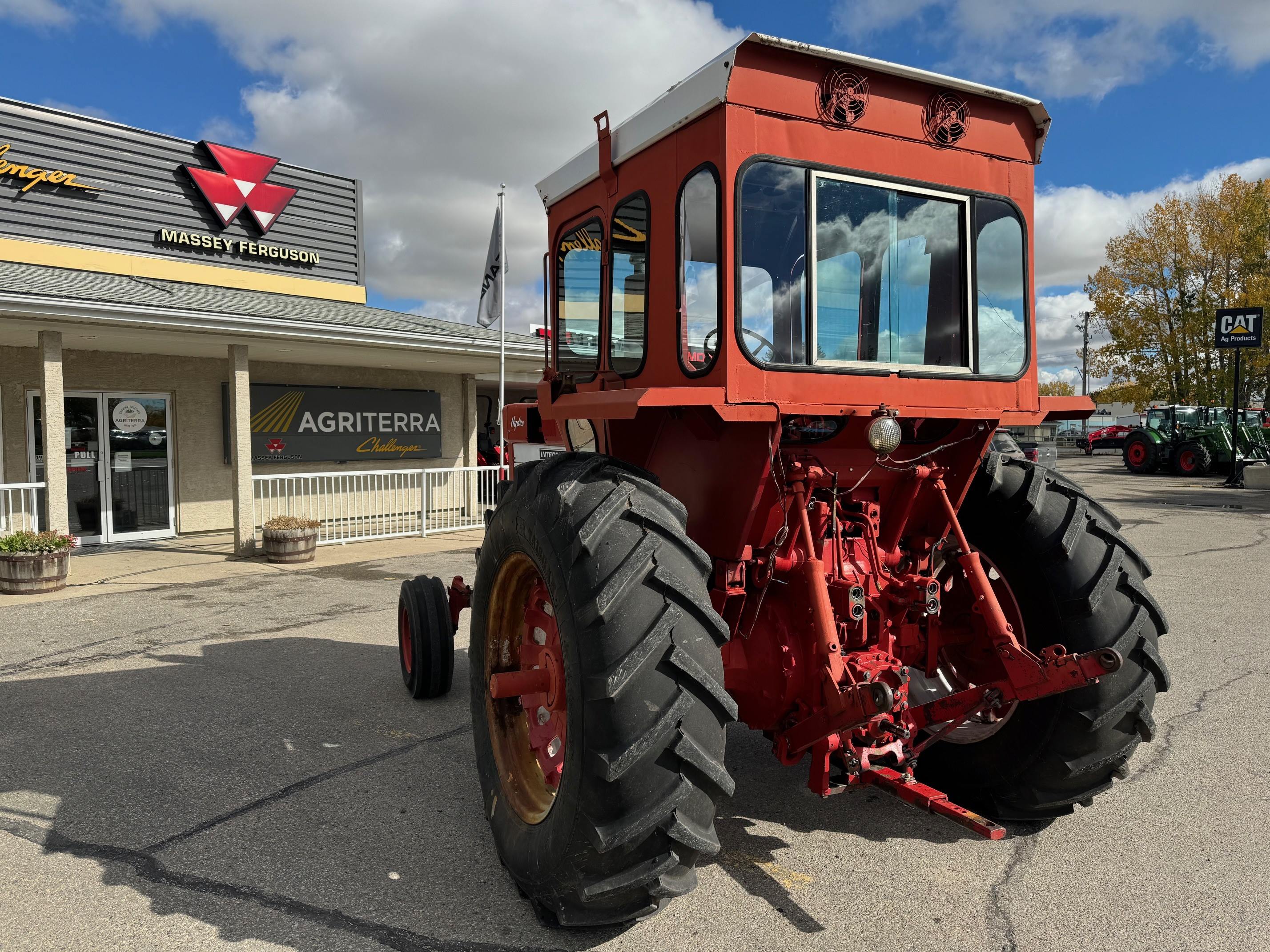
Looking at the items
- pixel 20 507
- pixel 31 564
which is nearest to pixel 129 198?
pixel 20 507

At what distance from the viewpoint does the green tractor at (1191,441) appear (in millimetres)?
24172

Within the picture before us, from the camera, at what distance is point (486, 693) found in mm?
3320

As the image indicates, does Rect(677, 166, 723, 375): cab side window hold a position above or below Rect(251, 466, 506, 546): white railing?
above

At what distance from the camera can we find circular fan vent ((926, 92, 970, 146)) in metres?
3.00

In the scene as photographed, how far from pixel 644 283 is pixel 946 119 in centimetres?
123

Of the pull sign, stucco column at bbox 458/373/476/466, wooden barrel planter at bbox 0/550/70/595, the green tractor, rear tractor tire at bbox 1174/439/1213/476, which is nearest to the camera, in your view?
wooden barrel planter at bbox 0/550/70/595

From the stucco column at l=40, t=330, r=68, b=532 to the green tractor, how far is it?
26.0m

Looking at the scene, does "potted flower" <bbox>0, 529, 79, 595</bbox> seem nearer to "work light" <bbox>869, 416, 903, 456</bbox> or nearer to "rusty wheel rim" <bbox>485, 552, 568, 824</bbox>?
"rusty wheel rim" <bbox>485, 552, 568, 824</bbox>

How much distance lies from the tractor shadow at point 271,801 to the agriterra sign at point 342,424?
7.76 m

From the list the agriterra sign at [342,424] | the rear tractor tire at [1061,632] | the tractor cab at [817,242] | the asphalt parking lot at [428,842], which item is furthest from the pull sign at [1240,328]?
the tractor cab at [817,242]

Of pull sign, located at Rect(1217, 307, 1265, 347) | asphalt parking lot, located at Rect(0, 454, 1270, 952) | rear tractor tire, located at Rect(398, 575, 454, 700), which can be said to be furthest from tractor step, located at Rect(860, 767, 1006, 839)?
pull sign, located at Rect(1217, 307, 1265, 347)

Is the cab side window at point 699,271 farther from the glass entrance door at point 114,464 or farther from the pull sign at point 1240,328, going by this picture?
the pull sign at point 1240,328

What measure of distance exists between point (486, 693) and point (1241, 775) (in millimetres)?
3531

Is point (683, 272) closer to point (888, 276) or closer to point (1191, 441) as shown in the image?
point (888, 276)
